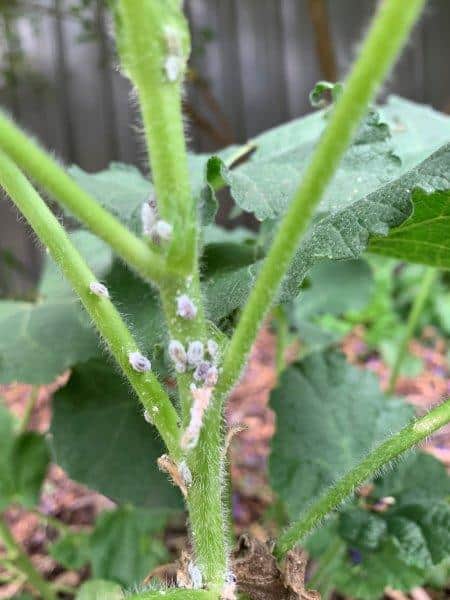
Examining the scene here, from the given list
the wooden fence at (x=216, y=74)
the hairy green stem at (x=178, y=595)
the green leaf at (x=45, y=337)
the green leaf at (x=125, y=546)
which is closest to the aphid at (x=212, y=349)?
the hairy green stem at (x=178, y=595)

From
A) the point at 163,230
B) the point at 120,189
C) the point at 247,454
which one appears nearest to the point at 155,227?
the point at 163,230

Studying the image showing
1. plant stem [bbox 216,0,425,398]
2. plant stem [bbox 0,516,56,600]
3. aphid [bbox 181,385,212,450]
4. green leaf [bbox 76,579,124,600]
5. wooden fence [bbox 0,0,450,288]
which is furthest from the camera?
wooden fence [bbox 0,0,450,288]

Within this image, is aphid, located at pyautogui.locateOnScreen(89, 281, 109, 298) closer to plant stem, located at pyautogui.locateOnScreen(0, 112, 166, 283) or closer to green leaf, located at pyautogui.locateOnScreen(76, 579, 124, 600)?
plant stem, located at pyautogui.locateOnScreen(0, 112, 166, 283)

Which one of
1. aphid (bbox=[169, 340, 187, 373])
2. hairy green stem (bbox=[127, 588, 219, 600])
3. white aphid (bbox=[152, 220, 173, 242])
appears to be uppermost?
white aphid (bbox=[152, 220, 173, 242])

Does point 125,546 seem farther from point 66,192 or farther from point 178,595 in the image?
point 66,192

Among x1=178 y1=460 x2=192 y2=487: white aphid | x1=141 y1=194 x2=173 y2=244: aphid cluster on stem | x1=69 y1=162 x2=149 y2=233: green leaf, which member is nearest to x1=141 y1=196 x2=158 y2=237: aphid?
x1=141 y1=194 x2=173 y2=244: aphid cluster on stem

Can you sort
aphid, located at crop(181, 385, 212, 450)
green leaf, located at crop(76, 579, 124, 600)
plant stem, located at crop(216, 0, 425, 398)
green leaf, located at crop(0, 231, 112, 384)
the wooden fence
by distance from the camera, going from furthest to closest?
the wooden fence
green leaf, located at crop(0, 231, 112, 384)
green leaf, located at crop(76, 579, 124, 600)
aphid, located at crop(181, 385, 212, 450)
plant stem, located at crop(216, 0, 425, 398)

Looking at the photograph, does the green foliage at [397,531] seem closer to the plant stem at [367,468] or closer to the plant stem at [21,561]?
the plant stem at [367,468]
